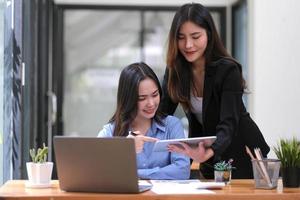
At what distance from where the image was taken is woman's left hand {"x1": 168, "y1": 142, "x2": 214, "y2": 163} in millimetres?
2029

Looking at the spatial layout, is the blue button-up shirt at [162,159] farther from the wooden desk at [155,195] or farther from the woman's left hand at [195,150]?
the wooden desk at [155,195]

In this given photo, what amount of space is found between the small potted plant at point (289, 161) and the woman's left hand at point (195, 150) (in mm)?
250

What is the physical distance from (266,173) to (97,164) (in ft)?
1.89

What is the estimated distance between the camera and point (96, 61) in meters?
10.5

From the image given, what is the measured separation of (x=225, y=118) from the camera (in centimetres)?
228

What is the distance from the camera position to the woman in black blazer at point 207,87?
2338 mm

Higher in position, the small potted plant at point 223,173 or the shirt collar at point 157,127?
the shirt collar at point 157,127

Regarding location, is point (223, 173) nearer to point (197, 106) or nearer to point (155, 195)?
point (155, 195)

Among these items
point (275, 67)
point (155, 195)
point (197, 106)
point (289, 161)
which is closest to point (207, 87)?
point (197, 106)

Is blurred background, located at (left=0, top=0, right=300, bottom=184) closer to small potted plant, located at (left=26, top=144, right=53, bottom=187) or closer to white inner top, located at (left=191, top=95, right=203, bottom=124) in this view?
white inner top, located at (left=191, top=95, right=203, bottom=124)

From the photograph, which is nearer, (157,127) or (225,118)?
(225,118)

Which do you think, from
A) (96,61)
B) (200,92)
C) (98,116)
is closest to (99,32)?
(96,61)

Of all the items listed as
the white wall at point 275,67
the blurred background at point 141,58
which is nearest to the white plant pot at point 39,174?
the blurred background at point 141,58

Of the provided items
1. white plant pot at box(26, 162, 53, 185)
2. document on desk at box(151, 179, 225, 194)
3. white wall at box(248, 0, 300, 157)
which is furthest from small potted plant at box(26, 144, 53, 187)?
white wall at box(248, 0, 300, 157)
